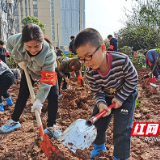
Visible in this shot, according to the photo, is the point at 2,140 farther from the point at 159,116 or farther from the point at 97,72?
the point at 159,116

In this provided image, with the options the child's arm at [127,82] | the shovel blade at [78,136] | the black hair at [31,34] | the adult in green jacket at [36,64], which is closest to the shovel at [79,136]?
the shovel blade at [78,136]

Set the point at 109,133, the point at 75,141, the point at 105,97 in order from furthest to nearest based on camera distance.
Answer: the point at 109,133 → the point at 105,97 → the point at 75,141

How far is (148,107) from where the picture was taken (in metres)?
3.25

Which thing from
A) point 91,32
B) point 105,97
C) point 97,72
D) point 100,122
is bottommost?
point 100,122

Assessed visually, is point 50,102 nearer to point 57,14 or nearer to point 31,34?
point 31,34

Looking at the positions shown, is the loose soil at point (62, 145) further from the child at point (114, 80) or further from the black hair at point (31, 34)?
the black hair at point (31, 34)

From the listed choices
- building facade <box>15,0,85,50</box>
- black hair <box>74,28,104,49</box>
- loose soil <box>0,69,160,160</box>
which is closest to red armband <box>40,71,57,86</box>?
black hair <box>74,28,104,49</box>

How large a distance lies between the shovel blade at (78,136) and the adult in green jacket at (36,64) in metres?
0.57

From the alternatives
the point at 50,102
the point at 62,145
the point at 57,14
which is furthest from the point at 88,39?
the point at 57,14

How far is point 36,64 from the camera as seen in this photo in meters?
2.01

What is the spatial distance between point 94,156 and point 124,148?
0.43m

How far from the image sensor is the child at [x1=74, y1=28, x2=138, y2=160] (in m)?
1.46

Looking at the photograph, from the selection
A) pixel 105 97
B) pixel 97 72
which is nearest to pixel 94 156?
pixel 105 97

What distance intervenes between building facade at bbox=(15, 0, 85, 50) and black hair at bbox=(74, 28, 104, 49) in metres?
49.7
